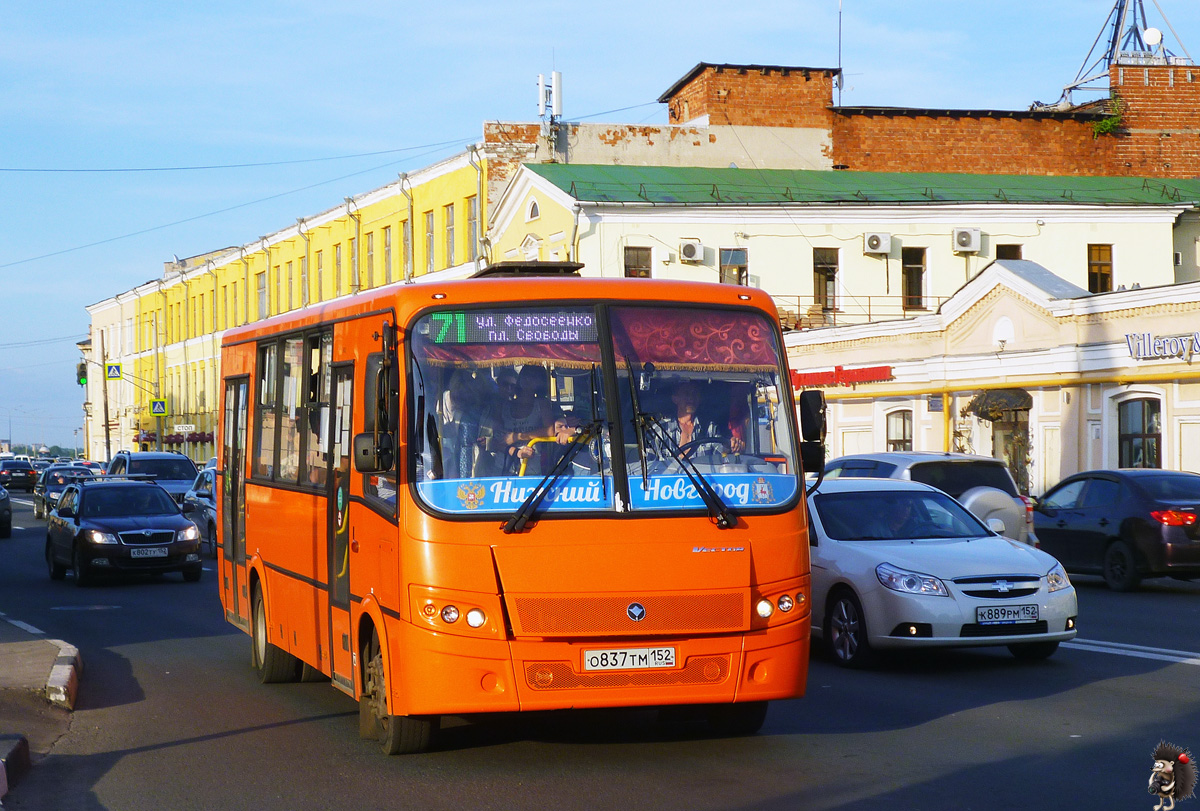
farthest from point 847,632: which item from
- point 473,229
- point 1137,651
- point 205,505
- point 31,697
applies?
point 473,229

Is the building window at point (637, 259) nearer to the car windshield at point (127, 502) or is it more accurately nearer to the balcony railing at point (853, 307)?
the balcony railing at point (853, 307)

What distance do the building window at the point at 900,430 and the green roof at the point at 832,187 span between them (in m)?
11.0

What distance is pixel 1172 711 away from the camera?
9742 mm

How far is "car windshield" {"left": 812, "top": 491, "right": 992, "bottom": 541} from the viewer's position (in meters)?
12.9

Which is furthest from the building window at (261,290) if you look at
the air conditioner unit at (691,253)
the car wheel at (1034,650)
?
the car wheel at (1034,650)

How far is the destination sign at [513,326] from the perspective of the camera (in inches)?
329

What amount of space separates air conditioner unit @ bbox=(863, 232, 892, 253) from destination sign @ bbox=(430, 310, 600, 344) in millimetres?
38909

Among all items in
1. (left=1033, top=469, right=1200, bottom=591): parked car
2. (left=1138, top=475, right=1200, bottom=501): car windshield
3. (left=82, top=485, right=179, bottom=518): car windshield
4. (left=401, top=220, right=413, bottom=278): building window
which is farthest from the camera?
(left=401, top=220, right=413, bottom=278): building window

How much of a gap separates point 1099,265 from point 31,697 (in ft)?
141

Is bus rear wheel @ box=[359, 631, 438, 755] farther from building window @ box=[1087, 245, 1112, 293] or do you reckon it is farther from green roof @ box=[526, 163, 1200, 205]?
building window @ box=[1087, 245, 1112, 293]

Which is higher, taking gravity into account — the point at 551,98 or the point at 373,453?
the point at 551,98

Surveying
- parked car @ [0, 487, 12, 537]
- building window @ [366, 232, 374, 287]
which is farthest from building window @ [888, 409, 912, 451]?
Answer: building window @ [366, 232, 374, 287]

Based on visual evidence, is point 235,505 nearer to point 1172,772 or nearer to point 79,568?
point 1172,772

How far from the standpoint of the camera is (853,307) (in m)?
46.9
